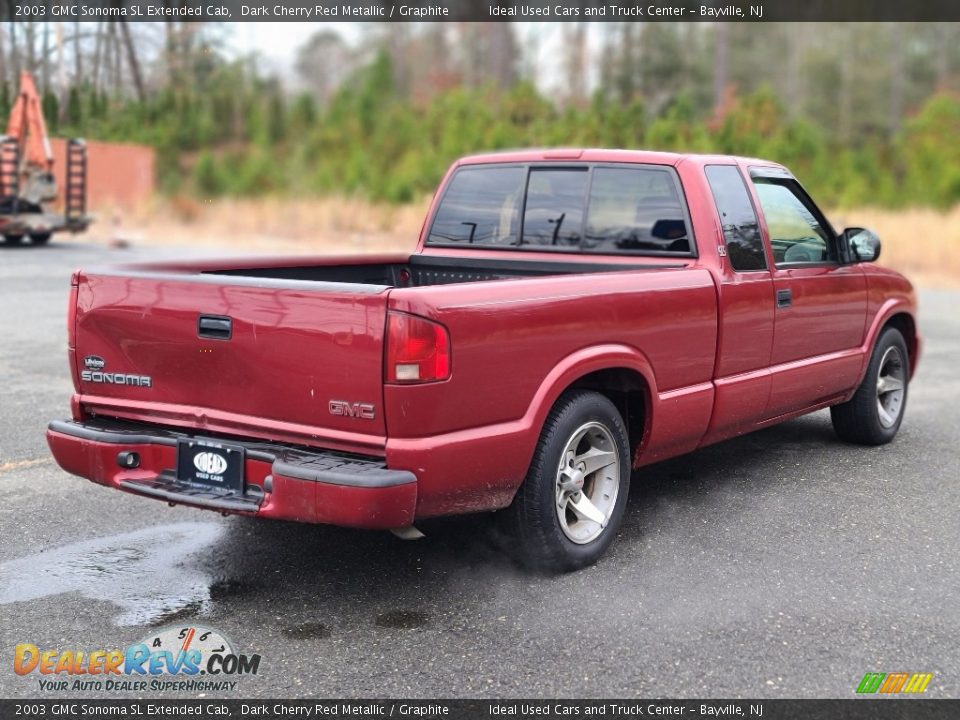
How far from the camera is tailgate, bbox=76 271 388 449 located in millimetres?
3936

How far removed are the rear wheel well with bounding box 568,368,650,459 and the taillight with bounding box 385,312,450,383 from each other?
0.95 metres

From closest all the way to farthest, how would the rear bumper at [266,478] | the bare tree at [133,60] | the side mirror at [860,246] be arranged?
1. the rear bumper at [266,478]
2. the side mirror at [860,246]
3. the bare tree at [133,60]

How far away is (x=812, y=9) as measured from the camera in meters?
55.4

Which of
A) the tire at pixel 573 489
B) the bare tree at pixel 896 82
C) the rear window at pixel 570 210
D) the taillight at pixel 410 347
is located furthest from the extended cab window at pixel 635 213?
the bare tree at pixel 896 82

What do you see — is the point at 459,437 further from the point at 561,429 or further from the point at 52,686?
the point at 52,686

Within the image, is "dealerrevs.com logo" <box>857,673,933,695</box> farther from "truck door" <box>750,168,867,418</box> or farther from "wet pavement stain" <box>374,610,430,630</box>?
"truck door" <box>750,168,867,418</box>

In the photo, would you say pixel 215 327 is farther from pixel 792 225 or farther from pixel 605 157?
pixel 792 225

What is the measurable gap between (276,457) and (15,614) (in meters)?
1.19

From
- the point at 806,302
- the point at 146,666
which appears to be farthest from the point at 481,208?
the point at 146,666

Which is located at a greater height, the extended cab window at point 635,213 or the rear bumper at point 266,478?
the extended cab window at point 635,213

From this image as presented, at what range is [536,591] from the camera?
14.6ft

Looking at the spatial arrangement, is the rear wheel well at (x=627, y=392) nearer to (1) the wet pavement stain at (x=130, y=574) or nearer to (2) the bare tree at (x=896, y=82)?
(1) the wet pavement stain at (x=130, y=574)

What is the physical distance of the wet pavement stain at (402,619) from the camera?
409 cm

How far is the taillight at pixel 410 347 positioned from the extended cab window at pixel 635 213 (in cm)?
208
